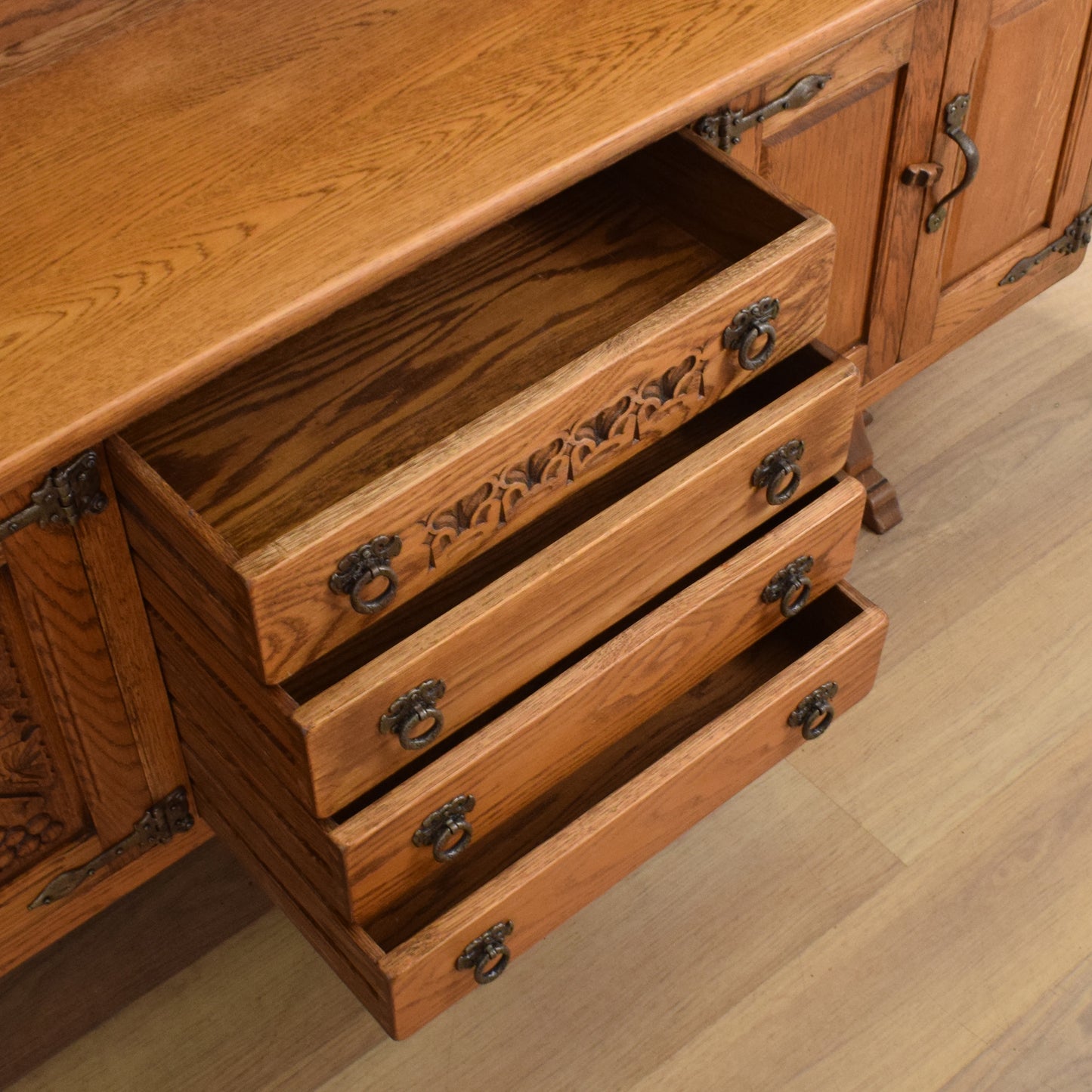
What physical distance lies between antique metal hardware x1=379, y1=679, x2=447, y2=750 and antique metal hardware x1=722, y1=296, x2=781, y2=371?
0.32 meters

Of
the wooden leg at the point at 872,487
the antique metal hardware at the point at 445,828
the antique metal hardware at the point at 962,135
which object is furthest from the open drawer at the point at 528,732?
the wooden leg at the point at 872,487

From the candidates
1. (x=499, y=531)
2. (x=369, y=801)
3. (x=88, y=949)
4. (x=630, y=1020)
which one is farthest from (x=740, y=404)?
(x=88, y=949)

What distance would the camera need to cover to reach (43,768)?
46.6 inches

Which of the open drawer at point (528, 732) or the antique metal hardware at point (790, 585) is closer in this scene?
the open drawer at point (528, 732)

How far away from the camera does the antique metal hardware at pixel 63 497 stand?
100 centimetres

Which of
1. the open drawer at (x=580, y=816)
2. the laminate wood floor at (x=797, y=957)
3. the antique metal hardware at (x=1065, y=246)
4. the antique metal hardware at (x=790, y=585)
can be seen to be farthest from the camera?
the antique metal hardware at (x=1065, y=246)

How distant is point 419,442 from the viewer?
1.15 m

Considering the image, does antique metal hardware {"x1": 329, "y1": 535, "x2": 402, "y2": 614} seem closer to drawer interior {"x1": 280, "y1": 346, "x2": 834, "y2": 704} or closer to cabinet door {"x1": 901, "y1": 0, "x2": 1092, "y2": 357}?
drawer interior {"x1": 280, "y1": 346, "x2": 834, "y2": 704}

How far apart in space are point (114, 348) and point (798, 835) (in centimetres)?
90

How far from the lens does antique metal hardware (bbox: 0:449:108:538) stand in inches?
39.4

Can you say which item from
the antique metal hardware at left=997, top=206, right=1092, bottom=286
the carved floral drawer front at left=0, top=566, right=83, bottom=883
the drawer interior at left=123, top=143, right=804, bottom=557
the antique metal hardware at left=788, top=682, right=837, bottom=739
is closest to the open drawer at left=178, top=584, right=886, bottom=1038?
the antique metal hardware at left=788, top=682, right=837, bottom=739

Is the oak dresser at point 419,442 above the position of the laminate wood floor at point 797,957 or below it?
above

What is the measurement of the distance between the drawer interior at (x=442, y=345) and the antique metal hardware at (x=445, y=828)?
0.75 ft

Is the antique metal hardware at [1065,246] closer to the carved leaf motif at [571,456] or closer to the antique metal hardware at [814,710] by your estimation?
the antique metal hardware at [814,710]
